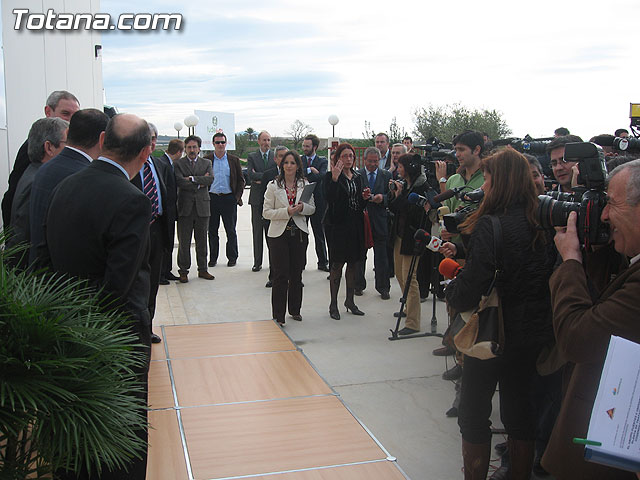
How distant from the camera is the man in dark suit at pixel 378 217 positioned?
742 centimetres

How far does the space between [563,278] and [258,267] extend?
290 inches

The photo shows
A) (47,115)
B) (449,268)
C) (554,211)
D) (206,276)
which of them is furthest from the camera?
(206,276)

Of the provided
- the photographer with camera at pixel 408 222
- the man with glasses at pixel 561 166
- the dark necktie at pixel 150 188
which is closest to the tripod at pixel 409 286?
the photographer with camera at pixel 408 222

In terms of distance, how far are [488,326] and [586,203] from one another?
907 millimetres

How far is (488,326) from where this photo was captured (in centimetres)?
294

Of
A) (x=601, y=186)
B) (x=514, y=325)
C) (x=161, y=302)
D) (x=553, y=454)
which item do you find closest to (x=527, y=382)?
(x=514, y=325)

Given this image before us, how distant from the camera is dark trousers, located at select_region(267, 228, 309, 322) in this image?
6344mm

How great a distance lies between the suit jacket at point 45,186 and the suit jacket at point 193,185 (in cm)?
540

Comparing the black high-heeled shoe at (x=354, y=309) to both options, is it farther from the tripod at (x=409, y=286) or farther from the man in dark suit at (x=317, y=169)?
the man in dark suit at (x=317, y=169)

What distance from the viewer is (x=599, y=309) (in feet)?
6.49

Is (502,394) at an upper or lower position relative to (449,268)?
lower

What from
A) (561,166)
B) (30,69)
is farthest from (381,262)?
(30,69)

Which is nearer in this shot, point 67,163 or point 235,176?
point 67,163
